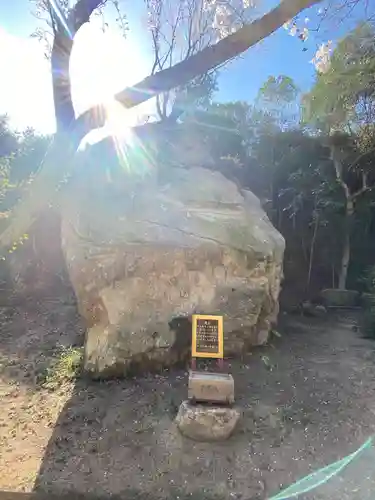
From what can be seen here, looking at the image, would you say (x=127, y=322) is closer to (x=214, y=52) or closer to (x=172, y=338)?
(x=172, y=338)

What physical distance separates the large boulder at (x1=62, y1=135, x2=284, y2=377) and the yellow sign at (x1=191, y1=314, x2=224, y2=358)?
82 centimetres

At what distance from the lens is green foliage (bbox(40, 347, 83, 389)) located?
4660 millimetres

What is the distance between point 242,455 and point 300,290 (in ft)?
21.0

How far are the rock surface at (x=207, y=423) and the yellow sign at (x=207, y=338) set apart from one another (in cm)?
44

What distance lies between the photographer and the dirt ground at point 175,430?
313 centimetres

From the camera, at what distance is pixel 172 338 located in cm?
459

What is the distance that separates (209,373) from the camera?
12.3 ft

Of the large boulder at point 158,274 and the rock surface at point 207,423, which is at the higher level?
the large boulder at point 158,274

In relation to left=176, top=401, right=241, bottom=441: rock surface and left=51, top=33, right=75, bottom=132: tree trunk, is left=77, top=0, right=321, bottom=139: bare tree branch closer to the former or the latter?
left=51, top=33, right=75, bottom=132: tree trunk

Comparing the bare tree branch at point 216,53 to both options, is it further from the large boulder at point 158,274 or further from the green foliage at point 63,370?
the green foliage at point 63,370

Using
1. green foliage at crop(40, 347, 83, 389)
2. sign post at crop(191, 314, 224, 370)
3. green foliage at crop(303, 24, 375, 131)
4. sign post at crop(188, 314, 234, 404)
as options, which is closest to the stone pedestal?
sign post at crop(188, 314, 234, 404)

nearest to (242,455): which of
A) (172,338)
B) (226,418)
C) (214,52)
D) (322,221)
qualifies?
(226,418)

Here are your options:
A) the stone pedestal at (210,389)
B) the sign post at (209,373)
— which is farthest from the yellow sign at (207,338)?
the stone pedestal at (210,389)

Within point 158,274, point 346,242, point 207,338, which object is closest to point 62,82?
point 158,274
